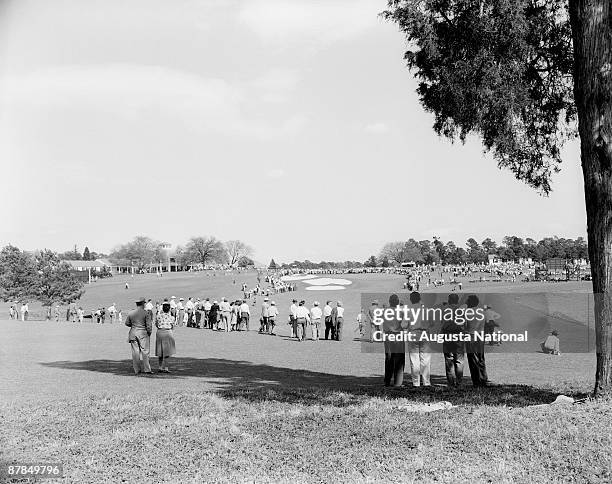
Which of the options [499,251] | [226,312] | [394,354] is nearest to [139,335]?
[394,354]

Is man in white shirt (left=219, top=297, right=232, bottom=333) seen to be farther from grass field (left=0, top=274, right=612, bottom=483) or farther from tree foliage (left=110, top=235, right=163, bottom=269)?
tree foliage (left=110, top=235, right=163, bottom=269)

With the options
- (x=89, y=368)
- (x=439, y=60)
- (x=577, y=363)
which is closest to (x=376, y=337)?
(x=577, y=363)

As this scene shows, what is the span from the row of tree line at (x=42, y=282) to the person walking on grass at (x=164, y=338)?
2281 inches

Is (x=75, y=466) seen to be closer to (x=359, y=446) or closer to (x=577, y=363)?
(x=359, y=446)

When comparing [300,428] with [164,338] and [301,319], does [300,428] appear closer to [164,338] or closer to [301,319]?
[164,338]

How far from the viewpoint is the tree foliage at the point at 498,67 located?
44.0ft

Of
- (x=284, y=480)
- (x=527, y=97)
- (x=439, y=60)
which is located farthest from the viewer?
(x=439, y=60)

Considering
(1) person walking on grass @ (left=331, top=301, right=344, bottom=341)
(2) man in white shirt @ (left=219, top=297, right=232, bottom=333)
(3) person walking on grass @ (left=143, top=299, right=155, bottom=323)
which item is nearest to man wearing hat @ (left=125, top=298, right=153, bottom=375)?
(3) person walking on grass @ (left=143, top=299, right=155, bottom=323)

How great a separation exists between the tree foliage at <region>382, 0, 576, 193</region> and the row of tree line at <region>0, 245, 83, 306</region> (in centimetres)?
6475

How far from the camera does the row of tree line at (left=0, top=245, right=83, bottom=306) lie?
7262 centimetres

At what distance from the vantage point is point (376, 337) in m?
24.9

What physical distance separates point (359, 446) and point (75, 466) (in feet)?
11.5

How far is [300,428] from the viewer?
9.03 m

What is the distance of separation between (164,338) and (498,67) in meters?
11.1
